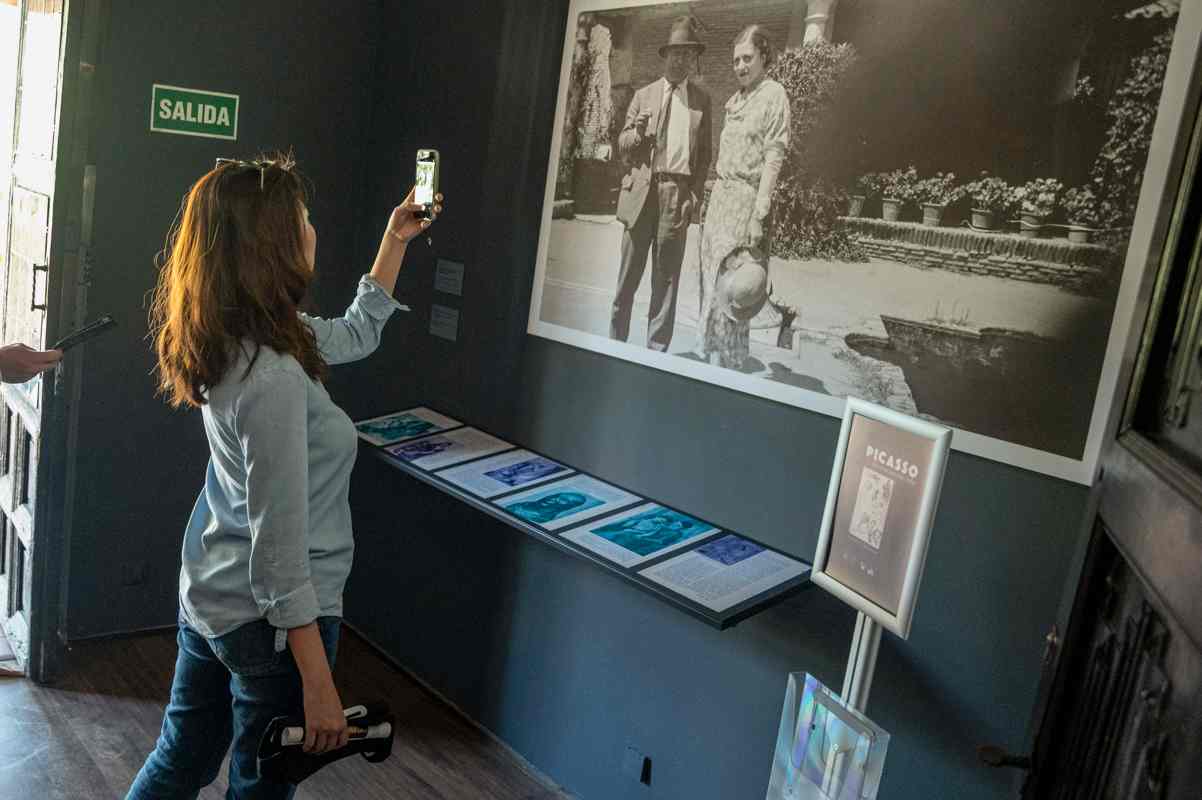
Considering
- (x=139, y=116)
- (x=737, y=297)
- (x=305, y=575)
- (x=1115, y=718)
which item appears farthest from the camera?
(x=139, y=116)

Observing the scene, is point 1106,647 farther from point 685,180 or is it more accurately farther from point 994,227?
point 685,180

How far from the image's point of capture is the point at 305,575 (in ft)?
5.67

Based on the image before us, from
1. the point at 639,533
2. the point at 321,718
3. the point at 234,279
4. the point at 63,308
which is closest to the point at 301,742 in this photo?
the point at 321,718

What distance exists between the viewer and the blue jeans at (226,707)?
178cm

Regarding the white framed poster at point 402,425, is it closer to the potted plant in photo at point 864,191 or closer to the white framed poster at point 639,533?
the white framed poster at point 639,533

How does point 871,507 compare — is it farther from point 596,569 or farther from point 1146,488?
point 596,569

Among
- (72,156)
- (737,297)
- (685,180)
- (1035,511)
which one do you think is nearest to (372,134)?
(72,156)

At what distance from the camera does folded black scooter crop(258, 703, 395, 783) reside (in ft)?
5.61

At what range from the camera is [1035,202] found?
74.0 inches

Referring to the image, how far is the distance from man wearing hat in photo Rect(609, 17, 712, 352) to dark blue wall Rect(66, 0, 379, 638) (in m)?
1.49


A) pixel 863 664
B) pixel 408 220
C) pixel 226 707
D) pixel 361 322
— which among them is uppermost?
pixel 408 220

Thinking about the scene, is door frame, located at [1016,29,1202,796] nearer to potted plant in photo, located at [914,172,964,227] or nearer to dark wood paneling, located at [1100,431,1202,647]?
dark wood paneling, located at [1100,431,1202,647]

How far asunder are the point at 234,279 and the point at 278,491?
1.25 ft

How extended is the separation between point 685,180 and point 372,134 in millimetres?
1707
